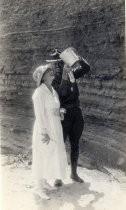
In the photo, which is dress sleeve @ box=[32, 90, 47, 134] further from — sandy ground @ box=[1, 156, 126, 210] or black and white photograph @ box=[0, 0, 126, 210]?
sandy ground @ box=[1, 156, 126, 210]

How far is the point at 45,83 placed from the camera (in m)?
5.03

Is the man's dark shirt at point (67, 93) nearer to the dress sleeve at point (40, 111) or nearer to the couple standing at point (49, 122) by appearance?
the couple standing at point (49, 122)

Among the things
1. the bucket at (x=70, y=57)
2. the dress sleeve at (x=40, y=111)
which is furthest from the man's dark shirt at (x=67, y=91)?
the dress sleeve at (x=40, y=111)

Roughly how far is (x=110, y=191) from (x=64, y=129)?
941mm

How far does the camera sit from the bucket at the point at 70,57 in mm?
5105

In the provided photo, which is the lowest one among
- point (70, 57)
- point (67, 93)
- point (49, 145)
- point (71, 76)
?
point (49, 145)

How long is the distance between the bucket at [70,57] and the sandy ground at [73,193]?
1.54 m

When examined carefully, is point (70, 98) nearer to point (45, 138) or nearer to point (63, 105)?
point (63, 105)

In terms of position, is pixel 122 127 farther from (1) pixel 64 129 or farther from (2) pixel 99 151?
(1) pixel 64 129

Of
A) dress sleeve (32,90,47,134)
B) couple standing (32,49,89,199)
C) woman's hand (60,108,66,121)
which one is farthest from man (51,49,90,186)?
dress sleeve (32,90,47,134)

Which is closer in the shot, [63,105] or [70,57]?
[70,57]

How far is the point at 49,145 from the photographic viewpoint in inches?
197

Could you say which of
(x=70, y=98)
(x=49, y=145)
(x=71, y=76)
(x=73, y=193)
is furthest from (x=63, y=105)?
(x=73, y=193)

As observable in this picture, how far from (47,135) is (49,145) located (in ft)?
0.43
